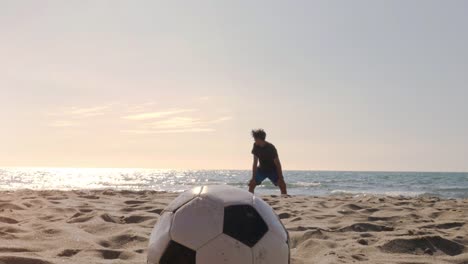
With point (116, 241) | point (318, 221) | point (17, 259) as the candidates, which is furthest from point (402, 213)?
point (17, 259)

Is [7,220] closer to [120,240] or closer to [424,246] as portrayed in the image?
[120,240]

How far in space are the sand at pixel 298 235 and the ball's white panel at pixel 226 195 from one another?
3.21 feet

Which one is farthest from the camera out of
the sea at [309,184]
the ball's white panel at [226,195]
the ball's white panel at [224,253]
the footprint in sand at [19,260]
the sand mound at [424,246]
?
the sea at [309,184]

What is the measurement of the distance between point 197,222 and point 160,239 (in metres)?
0.22

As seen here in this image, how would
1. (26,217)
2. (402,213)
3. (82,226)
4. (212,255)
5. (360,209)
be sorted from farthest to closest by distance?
(360,209) < (402,213) < (26,217) < (82,226) < (212,255)

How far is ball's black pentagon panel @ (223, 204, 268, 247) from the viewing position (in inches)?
81.7

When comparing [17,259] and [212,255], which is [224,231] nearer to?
[212,255]

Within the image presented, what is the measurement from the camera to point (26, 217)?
478cm

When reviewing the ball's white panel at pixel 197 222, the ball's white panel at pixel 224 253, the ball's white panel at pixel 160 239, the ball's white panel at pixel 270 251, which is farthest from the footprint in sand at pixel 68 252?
the ball's white panel at pixel 270 251

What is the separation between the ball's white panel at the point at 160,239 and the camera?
6.98 feet

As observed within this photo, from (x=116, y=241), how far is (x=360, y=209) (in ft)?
12.2

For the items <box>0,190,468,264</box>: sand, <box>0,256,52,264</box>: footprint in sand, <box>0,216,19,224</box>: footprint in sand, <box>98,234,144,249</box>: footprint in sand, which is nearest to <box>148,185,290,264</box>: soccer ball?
<box>0,190,468,264</box>: sand

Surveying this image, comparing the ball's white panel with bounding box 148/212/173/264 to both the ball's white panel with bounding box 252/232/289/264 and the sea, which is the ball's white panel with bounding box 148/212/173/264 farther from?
the sea

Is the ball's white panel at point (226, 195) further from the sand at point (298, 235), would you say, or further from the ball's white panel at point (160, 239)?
the sand at point (298, 235)
